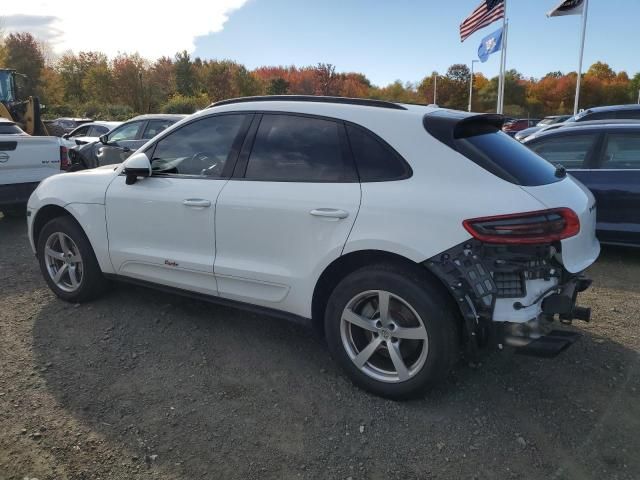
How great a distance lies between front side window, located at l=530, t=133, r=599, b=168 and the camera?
5.83 m

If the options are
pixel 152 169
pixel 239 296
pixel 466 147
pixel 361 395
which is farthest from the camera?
pixel 152 169

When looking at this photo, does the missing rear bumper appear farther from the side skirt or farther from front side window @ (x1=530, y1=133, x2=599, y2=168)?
front side window @ (x1=530, y1=133, x2=599, y2=168)

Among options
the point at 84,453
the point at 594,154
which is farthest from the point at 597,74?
the point at 84,453

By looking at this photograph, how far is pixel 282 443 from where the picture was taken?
2648 mm

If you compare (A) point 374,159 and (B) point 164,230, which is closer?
(A) point 374,159

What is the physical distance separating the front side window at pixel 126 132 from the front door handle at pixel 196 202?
785 cm

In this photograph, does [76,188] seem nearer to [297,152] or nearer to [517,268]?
[297,152]

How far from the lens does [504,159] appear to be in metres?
2.89

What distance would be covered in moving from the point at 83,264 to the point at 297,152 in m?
2.19

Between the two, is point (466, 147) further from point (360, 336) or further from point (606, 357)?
point (606, 357)

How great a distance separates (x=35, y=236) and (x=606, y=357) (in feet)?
15.5

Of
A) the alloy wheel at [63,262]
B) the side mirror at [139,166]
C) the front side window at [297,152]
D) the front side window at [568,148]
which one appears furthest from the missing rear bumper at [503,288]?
the front side window at [568,148]

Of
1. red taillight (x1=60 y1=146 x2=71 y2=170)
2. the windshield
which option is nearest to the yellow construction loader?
the windshield

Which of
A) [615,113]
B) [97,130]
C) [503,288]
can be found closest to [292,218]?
[503,288]
